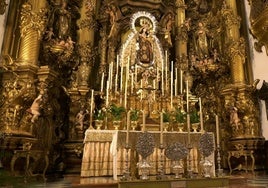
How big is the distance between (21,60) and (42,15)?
66.1 inches

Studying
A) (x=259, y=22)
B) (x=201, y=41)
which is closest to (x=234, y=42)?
(x=259, y=22)

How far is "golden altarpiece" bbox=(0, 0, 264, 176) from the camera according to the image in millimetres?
6871

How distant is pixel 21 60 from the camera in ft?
22.7

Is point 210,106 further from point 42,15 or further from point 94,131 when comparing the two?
point 42,15

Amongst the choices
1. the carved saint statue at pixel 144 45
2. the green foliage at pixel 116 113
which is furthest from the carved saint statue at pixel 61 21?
the green foliage at pixel 116 113

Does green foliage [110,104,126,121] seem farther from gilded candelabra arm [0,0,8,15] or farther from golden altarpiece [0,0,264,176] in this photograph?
gilded candelabra arm [0,0,8,15]

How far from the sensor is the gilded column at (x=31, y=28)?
7035 millimetres


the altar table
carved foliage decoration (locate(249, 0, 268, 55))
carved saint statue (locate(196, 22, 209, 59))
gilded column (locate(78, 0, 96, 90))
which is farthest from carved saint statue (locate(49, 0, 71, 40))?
carved foliage decoration (locate(249, 0, 268, 55))

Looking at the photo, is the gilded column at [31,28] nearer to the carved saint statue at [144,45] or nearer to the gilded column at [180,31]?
the carved saint statue at [144,45]

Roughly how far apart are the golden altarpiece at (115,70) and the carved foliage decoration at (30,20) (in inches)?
1.2

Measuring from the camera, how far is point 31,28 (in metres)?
7.30

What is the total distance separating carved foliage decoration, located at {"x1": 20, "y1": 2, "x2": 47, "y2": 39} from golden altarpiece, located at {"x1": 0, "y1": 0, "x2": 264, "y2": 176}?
0.10 ft

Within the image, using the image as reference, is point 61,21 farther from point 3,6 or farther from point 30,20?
point 3,6

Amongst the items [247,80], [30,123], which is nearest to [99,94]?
[30,123]
